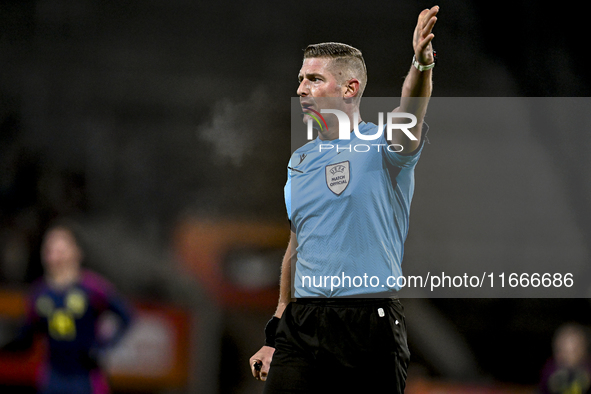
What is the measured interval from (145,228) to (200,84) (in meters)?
1.63

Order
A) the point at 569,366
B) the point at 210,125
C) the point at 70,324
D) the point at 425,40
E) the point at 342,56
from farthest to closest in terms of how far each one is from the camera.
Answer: the point at 210,125 → the point at 569,366 → the point at 70,324 → the point at 342,56 → the point at 425,40

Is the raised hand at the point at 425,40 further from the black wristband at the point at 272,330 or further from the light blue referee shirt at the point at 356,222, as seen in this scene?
the black wristband at the point at 272,330

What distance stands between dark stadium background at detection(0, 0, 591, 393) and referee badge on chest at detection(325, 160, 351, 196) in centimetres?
316

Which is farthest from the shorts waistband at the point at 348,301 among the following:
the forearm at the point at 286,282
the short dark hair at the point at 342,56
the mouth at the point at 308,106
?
the short dark hair at the point at 342,56

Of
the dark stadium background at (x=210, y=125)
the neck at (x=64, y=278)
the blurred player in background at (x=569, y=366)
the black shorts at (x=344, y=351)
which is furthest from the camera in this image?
the dark stadium background at (x=210, y=125)

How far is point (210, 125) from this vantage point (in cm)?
589

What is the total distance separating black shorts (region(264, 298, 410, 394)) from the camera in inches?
72.1

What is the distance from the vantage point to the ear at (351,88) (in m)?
2.21

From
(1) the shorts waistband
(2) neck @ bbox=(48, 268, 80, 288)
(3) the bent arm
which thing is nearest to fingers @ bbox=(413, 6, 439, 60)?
(3) the bent arm

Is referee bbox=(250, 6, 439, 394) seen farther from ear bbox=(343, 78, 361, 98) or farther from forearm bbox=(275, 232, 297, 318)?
ear bbox=(343, 78, 361, 98)

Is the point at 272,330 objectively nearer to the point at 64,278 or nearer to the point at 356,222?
the point at 356,222

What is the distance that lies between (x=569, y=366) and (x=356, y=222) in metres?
4.06

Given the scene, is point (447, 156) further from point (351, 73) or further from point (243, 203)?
point (351, 73)

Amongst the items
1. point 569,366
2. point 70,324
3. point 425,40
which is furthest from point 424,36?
point 569,366
